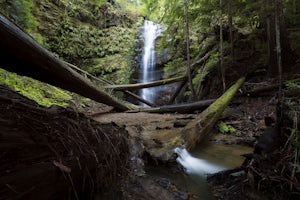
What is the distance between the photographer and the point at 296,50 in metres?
7.50

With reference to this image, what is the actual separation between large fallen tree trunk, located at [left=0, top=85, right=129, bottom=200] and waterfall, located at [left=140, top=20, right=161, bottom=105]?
488 inches

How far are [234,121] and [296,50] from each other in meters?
3.69

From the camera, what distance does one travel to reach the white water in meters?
3.55

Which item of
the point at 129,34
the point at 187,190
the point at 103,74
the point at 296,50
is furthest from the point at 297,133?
the point at 129,34

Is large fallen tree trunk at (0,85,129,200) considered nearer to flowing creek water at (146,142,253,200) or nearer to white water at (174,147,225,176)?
flowing creek water at (146,142,253,200)

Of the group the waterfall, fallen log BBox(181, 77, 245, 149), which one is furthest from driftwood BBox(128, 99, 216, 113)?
the waterfall

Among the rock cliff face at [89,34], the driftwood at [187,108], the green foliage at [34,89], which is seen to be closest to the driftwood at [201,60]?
the driftwood at [187,108]

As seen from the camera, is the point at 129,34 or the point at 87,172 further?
the point at 129,34

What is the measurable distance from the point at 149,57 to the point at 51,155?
15765mm

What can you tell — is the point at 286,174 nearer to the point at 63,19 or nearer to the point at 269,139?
the point at 269,139

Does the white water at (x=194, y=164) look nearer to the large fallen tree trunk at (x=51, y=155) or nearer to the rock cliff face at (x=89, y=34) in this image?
the large fallen tree trunk at (x=51, y=155)

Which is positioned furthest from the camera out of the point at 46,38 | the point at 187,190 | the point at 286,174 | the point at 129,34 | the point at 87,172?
the point at 129,34

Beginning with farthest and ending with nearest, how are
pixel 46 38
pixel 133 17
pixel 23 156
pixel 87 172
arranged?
pixel 133 17 < pixel 46 38 < pixel 87 172 < pixel 23 156

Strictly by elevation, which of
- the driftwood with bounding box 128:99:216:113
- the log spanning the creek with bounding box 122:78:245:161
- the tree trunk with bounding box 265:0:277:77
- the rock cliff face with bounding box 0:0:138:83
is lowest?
the log spanning the creek with bounding box 122:78:245:161
